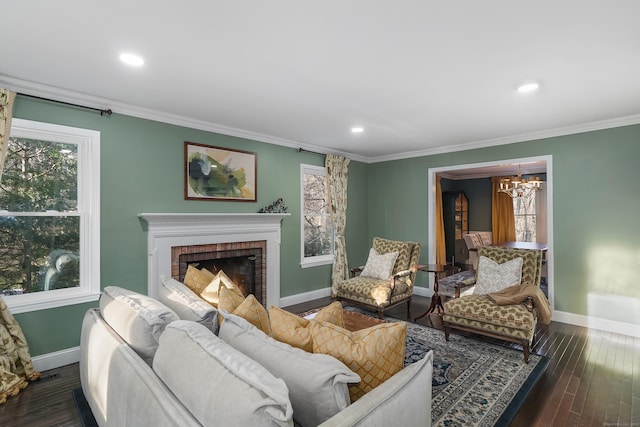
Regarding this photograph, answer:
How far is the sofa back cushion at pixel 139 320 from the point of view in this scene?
5.43 feet

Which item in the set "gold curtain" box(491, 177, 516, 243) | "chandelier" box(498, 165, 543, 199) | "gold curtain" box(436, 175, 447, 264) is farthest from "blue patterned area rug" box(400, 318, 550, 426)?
"gold curtain" box(491, 177, 516, 243)

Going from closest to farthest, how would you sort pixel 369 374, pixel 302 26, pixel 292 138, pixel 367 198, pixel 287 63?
pixel 369 374, pixel 302 26, pixel 287 63, pixel 292 138, pixel 367 198

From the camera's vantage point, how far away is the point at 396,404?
46.6 inches

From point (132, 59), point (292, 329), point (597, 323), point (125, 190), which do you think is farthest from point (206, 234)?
point (597, 323)

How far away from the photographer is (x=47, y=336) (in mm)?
2967

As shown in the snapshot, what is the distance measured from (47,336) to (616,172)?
6.34m

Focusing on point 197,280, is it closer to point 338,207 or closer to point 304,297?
point 304,297

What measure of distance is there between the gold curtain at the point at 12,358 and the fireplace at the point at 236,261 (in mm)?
1402

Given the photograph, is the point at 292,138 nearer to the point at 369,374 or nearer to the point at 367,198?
the point at 367,198

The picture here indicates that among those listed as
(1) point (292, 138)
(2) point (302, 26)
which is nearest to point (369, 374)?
(2) point (302, 26)

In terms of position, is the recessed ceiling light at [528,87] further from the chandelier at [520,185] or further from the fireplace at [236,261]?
the chandelier at [520,185]

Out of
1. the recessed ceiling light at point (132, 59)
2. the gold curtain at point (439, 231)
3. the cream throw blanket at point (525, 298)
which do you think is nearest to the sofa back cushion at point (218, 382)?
the recessed ceiling light at point (132, 59)

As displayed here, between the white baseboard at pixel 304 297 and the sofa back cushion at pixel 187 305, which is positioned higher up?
the sofa back cushion at pixel 187 305

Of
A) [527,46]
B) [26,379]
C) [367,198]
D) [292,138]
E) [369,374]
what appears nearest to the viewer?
[369,374]
